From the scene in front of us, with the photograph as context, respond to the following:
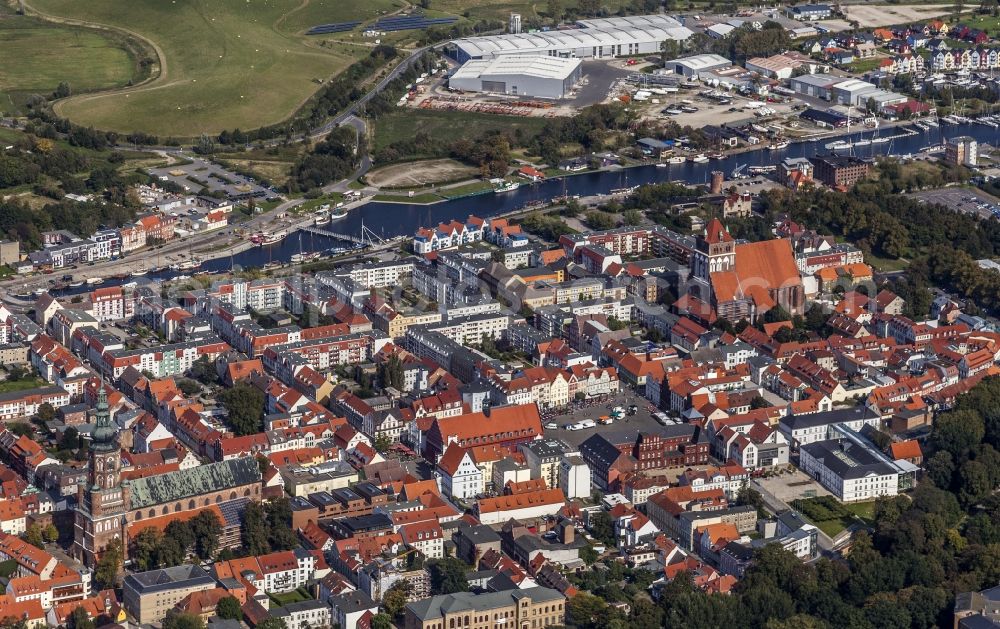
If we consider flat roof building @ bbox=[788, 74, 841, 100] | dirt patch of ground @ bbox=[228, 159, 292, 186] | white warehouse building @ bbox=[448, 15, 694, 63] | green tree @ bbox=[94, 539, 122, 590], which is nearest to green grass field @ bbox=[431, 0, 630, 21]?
white warehouse building @ bbox=[448, 15, 694, 63]

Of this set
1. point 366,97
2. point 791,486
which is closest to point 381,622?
point 791,486

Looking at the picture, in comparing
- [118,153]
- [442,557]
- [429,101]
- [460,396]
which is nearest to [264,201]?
[118,153]

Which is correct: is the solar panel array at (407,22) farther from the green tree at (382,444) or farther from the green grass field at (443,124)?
the green tree at (382,444)

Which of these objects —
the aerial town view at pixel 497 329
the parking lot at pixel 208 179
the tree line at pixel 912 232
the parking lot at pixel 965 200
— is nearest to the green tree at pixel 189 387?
the aerial town view at pixel 497 329

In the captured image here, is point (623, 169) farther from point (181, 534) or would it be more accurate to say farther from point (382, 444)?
point (181, 534)

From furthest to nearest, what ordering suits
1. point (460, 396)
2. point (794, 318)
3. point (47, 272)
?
1. point (47, 272)
2. point (794, 318)
3. point (460, 396)

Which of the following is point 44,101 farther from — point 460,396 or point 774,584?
point 774,584

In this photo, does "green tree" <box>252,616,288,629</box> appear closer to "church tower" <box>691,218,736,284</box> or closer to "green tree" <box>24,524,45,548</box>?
"green tree" <box>24,524,45,548</box>
